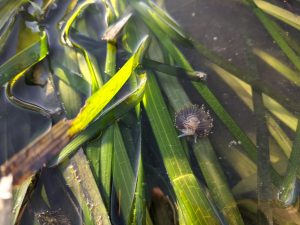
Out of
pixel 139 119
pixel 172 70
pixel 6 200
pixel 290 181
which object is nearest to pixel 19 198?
pixel 6 200

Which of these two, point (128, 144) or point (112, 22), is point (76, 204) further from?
point (112, 22)

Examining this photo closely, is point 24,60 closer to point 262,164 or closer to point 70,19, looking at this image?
point 70,19

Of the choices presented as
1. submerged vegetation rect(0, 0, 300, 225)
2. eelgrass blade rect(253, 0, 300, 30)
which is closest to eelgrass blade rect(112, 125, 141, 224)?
submerged vegetation rect(0, 0, 300, 225)

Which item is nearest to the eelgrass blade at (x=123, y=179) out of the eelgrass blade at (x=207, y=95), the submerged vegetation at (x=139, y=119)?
the submerged vegetation at (x=139, y=119)

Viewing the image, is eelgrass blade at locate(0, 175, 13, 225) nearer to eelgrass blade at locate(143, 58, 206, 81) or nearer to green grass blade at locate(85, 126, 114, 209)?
green grass blade at locate(85, 126, 114, 209)

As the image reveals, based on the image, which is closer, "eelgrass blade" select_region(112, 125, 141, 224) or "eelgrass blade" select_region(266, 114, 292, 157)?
"eelgrass blade" select_region(112, 125, 141, 224)

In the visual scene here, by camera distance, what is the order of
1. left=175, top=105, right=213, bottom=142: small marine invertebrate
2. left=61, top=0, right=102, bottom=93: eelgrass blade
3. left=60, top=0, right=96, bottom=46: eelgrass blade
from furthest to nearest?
left=60, top=0, right=96, bottom=46: eelgrass blade, left=61, top=0, right=102, bottom=93: eelgrass blade, left=175, top=105, right=213, bottom=142: small marine invertebrate

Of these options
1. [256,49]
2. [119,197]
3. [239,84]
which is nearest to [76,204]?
[119,197]
